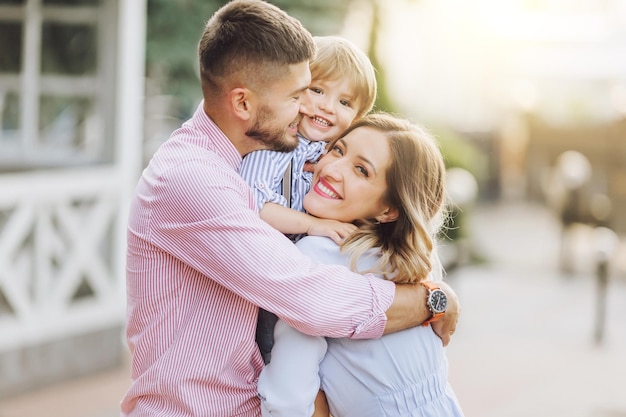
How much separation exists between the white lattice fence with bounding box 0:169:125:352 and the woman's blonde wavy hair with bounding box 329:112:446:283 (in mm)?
4577

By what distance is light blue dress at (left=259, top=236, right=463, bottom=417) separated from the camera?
221 cm

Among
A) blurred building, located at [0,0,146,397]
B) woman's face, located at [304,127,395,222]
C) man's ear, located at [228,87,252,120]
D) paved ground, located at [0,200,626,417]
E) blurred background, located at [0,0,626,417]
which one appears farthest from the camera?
paved ground, located at [0,200,626,417]

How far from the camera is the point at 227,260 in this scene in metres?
2.12

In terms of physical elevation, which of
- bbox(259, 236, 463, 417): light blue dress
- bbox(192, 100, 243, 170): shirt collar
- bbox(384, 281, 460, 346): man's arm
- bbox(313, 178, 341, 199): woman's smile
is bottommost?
bbox(259, 236, 463, 417): light blue dress

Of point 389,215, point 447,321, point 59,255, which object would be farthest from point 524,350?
point 389,215

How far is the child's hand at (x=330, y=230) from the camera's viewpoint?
231 centimetres

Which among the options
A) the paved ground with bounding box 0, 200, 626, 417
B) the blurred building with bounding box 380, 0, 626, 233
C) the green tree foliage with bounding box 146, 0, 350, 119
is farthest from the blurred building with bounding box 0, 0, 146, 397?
the blurred building with bounding box 380, 0, 626, 233

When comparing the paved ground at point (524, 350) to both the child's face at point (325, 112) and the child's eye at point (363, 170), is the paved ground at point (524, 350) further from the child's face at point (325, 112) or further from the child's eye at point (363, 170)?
the child's eye at point (363, 170)

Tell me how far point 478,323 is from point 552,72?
414 inches

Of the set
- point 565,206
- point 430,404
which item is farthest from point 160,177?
point 565,206

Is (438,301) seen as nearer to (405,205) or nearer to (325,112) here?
(405,205)

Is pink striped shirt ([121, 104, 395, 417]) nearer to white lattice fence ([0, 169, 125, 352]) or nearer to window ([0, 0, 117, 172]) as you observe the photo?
white lattice fence ([0, 169, 125, 352])

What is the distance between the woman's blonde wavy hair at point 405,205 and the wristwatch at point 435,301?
1.4 inches

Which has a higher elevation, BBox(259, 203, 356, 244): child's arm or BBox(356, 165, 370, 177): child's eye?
BBox(356, 165, 370, 177): child's eye
